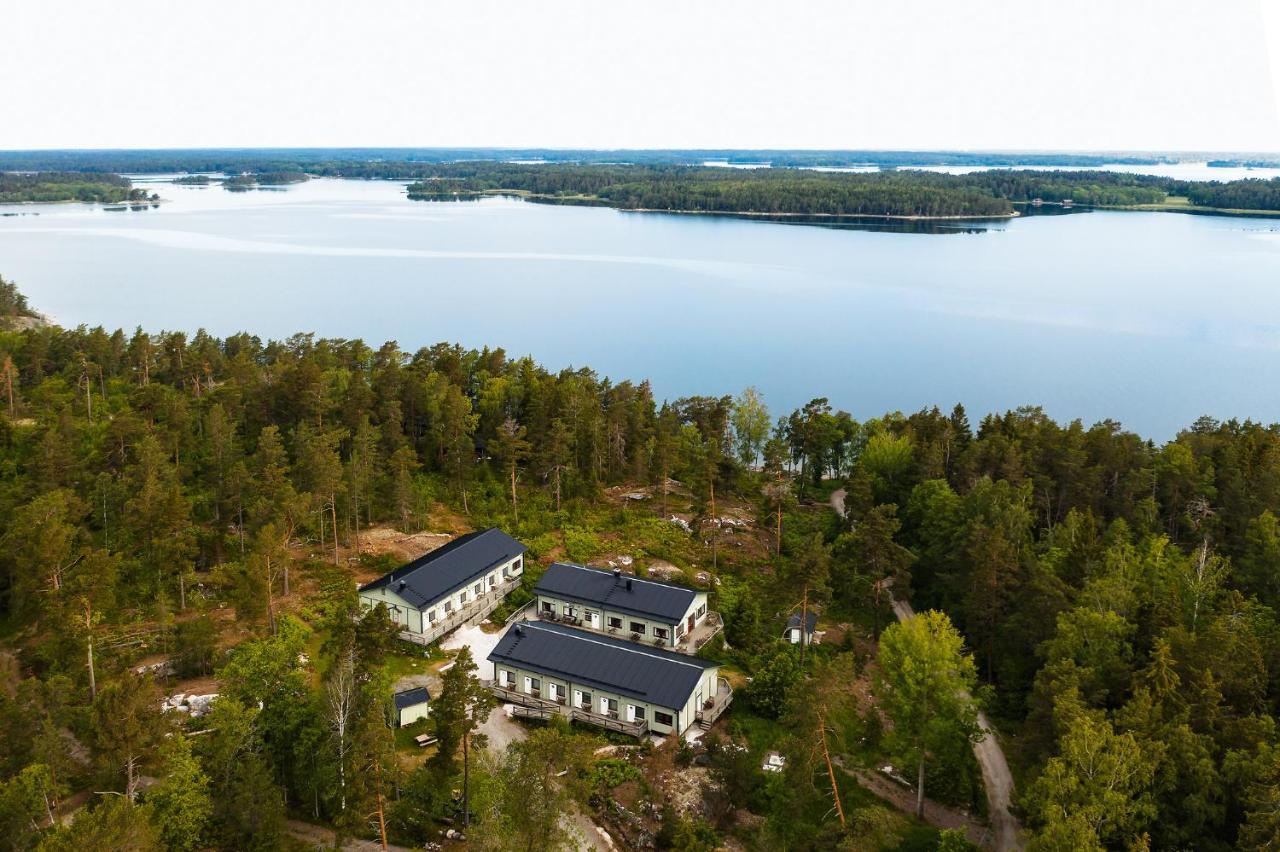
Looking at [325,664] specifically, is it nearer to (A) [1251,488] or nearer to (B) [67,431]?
(B) [67,431]

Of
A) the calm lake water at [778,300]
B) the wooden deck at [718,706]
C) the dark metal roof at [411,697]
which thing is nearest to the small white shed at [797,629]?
the wooden deck at [718,706]

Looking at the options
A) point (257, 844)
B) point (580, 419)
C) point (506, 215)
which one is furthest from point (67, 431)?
point (506, 215)

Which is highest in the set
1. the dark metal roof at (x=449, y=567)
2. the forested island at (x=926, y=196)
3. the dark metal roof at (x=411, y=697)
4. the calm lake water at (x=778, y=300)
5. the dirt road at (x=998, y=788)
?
the forested island at (x=926, y=196)

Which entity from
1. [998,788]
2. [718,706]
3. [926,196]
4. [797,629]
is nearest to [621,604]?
[718,706]

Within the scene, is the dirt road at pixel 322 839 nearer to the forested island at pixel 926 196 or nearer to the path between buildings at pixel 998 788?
the path between buildings at pixel 998 788

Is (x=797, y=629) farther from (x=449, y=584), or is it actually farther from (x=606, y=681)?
(x=449, y=584)

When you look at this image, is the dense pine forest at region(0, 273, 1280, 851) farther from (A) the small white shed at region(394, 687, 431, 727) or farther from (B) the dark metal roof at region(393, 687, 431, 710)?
(A) the small white shed at region(394, 687, 431, 727)
